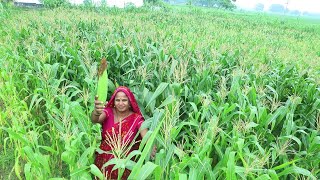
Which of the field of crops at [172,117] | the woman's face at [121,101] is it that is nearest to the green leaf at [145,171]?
the field of crops at [172,117]

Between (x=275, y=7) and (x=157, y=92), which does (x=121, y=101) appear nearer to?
(x=157, y=92)

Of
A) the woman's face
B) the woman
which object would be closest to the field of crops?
the woman

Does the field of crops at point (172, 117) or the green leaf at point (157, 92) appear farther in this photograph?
the green leaf at point (157, 92)

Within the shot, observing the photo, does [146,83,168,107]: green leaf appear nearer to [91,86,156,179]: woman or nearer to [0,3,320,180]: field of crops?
[0,3,320,180]: field of crops

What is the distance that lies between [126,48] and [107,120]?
7.86 feet

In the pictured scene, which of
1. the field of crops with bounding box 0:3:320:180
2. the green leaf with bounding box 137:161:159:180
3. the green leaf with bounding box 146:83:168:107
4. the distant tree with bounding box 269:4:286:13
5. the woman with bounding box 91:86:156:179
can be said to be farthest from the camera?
the distant tree with bounding box 269:4:286:13

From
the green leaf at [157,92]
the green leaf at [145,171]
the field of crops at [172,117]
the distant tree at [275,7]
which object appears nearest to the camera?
the green leaf at [145,171]

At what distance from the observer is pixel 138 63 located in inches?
195

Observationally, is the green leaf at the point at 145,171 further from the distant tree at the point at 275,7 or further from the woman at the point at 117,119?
the distant tree at the point at 275,7

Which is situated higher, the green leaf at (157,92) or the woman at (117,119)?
the green leaf at (157,92)

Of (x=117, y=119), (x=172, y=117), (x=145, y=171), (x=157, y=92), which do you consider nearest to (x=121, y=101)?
(x=117, y=119)

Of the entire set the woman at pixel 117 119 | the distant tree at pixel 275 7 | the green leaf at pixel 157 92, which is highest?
the distant tree at pixel 275 7

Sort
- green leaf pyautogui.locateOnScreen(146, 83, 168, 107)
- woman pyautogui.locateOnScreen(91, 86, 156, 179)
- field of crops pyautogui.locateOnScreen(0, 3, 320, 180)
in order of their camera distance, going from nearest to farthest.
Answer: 1. field of crops pyautogui.locateOnScreen(0, 3, 320, 180)
2. woman pyautogui.locateOnScreen(91, 86, 156, 179)
3. green leaf pyautogui.locateOnScreen(146, 83, 168, 107)

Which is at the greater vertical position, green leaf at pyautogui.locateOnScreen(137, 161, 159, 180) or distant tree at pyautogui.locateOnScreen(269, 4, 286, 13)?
distant tree at pyautogui.locateOnScreen(269, 4, 286, 13)
